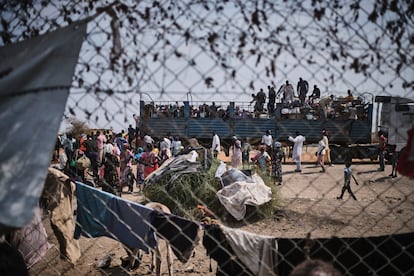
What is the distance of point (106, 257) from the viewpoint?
5523 millimetres

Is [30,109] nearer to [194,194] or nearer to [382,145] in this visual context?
[194,194]

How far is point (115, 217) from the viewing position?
3.97m

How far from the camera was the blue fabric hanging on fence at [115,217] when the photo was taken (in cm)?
372

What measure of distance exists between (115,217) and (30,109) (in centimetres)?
288

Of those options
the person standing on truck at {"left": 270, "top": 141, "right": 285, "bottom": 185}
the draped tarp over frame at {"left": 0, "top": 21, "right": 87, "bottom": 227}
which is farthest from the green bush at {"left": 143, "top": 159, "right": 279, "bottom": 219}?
the draped tarp over frame at {"left": 0, "top": 21, "right": 87, "bottom": 227}

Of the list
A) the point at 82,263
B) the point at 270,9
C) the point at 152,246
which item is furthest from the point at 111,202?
the point at 270,9

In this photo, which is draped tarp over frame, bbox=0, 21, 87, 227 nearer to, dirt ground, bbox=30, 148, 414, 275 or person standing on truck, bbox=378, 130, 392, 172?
dirt ground, bbox=30, 148, 414, 275

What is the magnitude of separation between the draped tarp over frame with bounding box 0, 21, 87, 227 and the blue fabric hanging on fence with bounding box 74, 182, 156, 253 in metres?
2.34

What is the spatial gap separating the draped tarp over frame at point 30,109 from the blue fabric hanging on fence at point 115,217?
2.34 metres

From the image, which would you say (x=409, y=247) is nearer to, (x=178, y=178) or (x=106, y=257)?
(x=106, y=257)

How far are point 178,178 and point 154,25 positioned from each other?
5973 mm

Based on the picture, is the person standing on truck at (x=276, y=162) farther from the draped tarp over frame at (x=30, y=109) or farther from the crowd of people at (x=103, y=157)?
the draped tarp over frame at (x=30, y=109)

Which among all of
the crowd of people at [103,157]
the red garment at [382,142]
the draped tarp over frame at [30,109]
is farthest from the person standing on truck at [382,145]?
the draped tarp over frame at [30,109]

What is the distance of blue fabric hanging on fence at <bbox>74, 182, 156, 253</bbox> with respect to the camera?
3.72 m
